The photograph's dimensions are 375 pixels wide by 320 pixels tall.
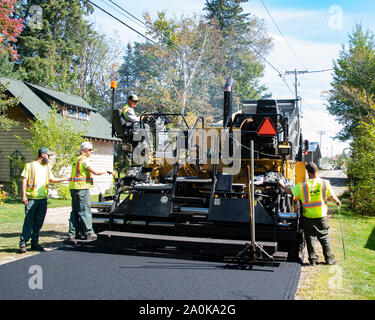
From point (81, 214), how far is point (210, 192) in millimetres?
2291

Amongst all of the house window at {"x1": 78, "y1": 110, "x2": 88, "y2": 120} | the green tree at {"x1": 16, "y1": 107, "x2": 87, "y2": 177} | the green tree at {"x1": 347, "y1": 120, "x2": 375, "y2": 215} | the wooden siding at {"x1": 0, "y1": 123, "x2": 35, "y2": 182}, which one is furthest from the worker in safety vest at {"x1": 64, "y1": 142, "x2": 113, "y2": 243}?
the house window at {"x1": 78, "y1": 110, "x2": 88, "y2": 120}

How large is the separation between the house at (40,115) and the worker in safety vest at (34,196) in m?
10.8

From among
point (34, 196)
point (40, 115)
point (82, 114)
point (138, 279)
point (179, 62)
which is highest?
point (179, 62)

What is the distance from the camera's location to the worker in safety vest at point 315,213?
6379 millimetres

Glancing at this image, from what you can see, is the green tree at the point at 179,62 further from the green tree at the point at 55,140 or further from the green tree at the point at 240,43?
the green tree at the point at 55,140

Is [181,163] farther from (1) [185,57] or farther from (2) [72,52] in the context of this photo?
(2) [72,52]

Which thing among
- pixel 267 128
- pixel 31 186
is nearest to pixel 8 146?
pixel 31 186

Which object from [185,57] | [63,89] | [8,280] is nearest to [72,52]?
[63,89]

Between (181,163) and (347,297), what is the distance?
3.97 metres

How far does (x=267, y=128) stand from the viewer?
23.6 ft

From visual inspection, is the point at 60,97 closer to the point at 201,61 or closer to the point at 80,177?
the point at 201,61

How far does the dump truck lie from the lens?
20.2 ft

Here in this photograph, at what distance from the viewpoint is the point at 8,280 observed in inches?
201

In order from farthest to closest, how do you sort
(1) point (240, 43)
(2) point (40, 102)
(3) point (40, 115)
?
1. (1) point (240, 43)
2. (2) point (40, 102)
3. (3) point (40, 115)
